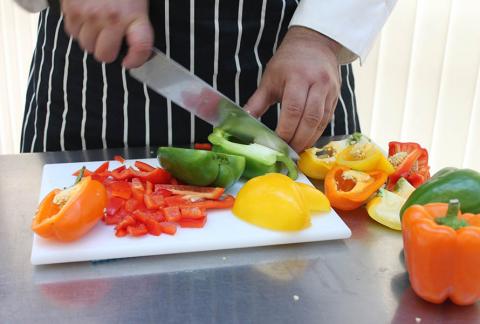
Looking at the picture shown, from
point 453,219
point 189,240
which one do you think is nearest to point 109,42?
point 189,240

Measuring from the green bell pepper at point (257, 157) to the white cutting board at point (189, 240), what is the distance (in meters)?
0.13

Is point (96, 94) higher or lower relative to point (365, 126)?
higher

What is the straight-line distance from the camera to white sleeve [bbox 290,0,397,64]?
1109mm

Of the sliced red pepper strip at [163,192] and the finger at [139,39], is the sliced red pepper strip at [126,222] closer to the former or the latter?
the sliced red pepper strip at [163,192]

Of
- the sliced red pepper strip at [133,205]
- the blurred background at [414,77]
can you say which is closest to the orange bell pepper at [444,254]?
the sliced red pepper strip at [133,205]

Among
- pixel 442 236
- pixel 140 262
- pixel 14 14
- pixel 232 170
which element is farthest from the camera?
pixel 14 14

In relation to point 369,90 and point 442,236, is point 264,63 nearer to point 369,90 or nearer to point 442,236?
point 442,236

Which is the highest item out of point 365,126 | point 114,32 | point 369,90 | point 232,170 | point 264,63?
point 114,32

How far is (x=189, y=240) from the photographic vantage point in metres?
0.83

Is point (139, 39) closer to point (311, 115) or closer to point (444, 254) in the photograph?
point (311, 115)

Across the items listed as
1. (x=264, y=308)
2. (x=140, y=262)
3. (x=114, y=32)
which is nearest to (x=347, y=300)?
(x=264, y=308)

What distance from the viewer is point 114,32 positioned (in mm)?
868

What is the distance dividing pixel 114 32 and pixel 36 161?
406mm

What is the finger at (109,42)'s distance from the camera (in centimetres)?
87
